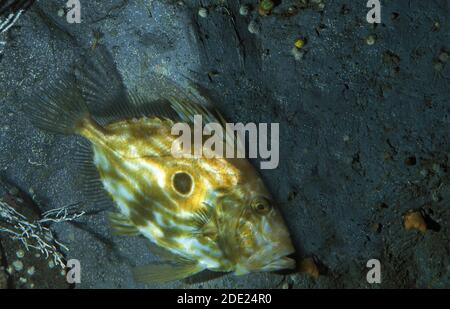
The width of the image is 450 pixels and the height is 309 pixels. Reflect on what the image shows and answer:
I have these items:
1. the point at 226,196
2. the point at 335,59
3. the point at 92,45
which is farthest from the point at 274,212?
the point at 92,45

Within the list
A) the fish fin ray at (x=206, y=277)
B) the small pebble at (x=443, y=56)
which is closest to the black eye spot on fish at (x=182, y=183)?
the fish fin ray at (x=206, y=277)

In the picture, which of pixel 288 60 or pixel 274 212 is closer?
pixel 274 212

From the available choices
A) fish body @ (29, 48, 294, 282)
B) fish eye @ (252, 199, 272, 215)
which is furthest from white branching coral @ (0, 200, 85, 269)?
fish eye @ (252, 199, 272, 215)

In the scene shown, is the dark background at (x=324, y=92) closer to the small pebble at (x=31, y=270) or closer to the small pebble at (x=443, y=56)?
the small pebble at (x=443, y=56)

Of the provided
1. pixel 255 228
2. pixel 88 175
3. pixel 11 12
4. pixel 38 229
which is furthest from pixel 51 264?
pixel 11 12

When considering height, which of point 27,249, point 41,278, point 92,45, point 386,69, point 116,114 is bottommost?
point 41,278

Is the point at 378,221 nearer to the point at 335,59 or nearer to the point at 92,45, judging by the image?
the point at 335,59

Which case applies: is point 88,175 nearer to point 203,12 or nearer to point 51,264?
point 51,264

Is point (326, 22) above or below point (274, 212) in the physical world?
above
